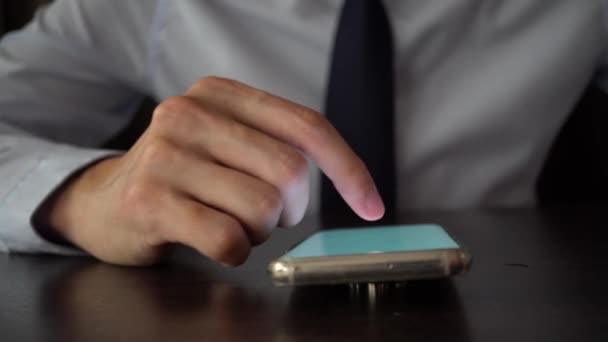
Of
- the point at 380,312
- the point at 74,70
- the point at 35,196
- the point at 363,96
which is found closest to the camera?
the point at 380,312

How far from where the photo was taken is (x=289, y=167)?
29 cm

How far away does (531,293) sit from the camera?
0.74 feet

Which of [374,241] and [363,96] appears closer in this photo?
[374,241]

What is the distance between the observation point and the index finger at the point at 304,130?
283mm

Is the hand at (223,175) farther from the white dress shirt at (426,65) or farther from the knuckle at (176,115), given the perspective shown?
the white dress shirt at (426,65)

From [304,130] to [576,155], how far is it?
2.17ft

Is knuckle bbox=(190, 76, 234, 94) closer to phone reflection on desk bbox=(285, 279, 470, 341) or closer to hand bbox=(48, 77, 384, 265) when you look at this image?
hand bbox=(48, 77, 384, 265)

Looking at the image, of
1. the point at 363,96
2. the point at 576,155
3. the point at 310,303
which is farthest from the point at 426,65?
the point at 310,303

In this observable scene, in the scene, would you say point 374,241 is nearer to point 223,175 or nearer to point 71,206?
point 223,175

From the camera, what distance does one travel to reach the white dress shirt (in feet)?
2.11

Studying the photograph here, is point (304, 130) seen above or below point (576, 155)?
above

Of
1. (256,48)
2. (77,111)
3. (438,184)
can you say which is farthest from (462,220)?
(77,111)

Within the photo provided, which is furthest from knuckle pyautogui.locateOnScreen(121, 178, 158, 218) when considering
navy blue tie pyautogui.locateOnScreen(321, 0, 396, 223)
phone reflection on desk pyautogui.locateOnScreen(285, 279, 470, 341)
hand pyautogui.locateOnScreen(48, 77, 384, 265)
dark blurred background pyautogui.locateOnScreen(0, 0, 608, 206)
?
dark blurred background pyautogui.locateOnScreen(0, 0, 608, 206)

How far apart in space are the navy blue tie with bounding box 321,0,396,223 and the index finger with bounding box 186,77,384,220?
24 centimetres
